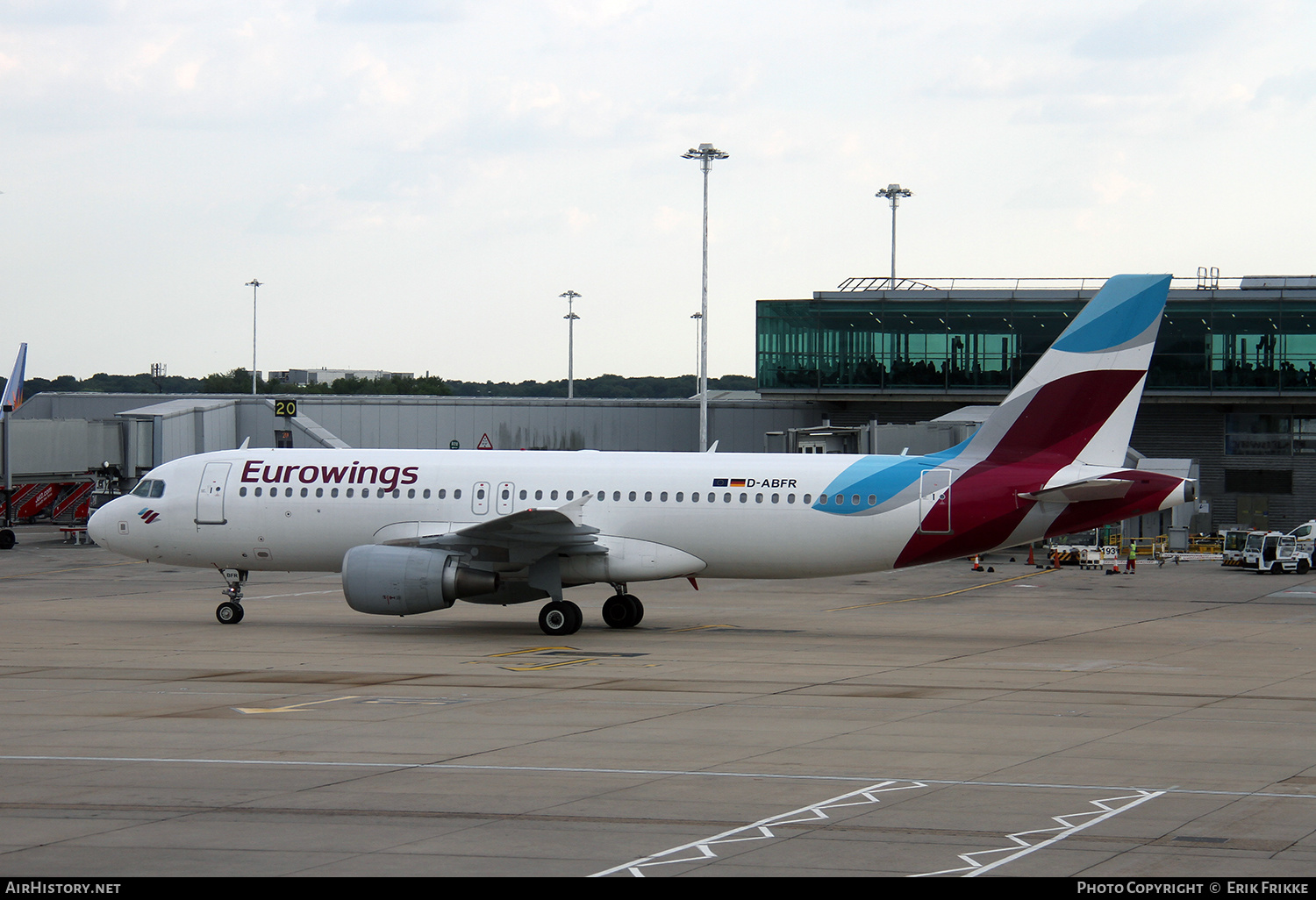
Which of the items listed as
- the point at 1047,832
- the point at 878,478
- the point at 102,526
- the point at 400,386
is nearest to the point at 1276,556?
the point at 878,478

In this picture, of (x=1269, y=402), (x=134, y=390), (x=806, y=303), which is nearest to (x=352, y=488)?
(x=806, y=303)

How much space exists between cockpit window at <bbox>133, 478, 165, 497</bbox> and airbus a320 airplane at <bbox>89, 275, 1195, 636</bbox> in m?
0.03

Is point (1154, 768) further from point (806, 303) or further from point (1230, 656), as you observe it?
point (806, 303)

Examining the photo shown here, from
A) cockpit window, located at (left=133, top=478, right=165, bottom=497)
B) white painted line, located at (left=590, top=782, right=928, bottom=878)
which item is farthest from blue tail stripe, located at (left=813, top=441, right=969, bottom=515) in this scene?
cockpit window, located at (left=133, top=478, right=165, bottom=497)


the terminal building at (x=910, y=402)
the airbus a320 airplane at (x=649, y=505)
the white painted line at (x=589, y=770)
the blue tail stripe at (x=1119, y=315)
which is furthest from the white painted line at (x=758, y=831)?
the terminal building at (x=910, y=402)

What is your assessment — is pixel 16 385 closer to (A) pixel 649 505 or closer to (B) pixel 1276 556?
(A) pixel 649 505

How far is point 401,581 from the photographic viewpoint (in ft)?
84.9

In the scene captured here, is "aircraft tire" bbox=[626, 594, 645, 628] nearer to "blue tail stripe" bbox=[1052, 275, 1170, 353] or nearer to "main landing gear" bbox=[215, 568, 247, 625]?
"main landing gear" bbox=[215, 568, 247, 625]

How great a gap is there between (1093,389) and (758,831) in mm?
17658

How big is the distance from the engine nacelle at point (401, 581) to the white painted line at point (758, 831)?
45.8 ft

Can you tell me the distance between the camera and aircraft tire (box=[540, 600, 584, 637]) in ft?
88.0

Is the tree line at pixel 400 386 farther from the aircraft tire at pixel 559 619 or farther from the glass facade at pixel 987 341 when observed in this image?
the aircraft tire at pixel 559 619

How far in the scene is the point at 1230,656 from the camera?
972 inches

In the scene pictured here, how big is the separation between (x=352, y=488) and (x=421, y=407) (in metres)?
36.1
